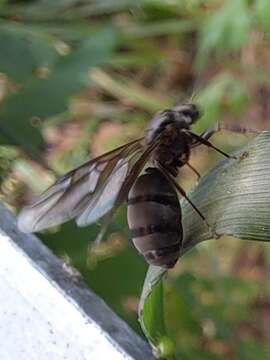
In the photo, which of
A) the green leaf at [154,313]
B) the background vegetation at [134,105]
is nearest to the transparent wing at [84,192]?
the green leaf at [154,313]

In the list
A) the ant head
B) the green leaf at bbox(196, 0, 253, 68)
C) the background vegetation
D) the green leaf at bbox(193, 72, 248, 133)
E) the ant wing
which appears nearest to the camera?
the ant wing

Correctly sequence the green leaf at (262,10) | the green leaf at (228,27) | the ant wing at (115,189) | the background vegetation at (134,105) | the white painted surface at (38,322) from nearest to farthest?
the white painted surface at (38,322) < the ant wing at (115,189) < the background vegetation at (134,105) < the green leaf at (262,10) < the green leaf at (228,27)

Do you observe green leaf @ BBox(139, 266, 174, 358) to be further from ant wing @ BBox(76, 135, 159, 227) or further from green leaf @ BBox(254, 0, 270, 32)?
green leaf @ BBox(254, 0, 270, 32)

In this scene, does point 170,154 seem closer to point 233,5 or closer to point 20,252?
point 20,252

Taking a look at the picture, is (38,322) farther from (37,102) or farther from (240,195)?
(37,102)

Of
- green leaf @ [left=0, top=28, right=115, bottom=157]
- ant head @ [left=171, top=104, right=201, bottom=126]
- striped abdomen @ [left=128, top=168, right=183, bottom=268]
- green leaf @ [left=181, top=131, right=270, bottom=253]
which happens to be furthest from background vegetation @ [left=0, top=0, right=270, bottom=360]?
green leaf @ [left=181, top=131, right=270, bottom=253]

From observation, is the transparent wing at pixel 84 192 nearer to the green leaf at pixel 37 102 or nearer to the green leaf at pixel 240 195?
the green leaf at pixel 240 195

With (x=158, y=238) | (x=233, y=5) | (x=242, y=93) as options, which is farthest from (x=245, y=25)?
(x=158, y=238)
